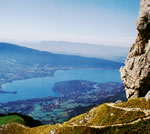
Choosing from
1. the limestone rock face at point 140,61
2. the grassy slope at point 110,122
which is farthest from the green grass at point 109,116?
the limestone rock face at point 140,61

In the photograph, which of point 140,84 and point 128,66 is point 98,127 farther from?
point 128,66

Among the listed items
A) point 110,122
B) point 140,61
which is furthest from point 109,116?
point 140,61

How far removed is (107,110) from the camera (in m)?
28.5

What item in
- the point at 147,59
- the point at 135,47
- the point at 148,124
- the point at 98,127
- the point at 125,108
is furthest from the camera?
the point at 135,47

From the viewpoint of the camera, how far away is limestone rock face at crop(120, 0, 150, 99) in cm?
3170

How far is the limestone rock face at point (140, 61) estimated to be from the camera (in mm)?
31703

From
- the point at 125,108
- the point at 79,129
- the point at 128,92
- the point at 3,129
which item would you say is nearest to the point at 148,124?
the point at 125,108

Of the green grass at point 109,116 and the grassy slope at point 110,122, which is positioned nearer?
the grassy slope at point 110,122

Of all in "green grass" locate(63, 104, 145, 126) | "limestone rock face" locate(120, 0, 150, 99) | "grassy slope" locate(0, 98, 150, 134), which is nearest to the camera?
"grassy slope" locate(0, 98, 150, 134)

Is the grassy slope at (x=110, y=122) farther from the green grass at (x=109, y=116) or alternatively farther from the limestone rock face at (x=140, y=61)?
the limestone rock face at (x=140, y=61)

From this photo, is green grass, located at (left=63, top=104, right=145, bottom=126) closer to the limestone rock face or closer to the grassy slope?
the grassy slope

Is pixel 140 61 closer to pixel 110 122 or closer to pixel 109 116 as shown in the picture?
pixel 109 116

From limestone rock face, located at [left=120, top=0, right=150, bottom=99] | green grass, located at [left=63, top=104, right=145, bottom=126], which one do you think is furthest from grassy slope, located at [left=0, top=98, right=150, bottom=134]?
limestone rock face, located at [left=120, top=0, right=150, bottom=99]

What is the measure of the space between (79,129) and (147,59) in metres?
16.4
